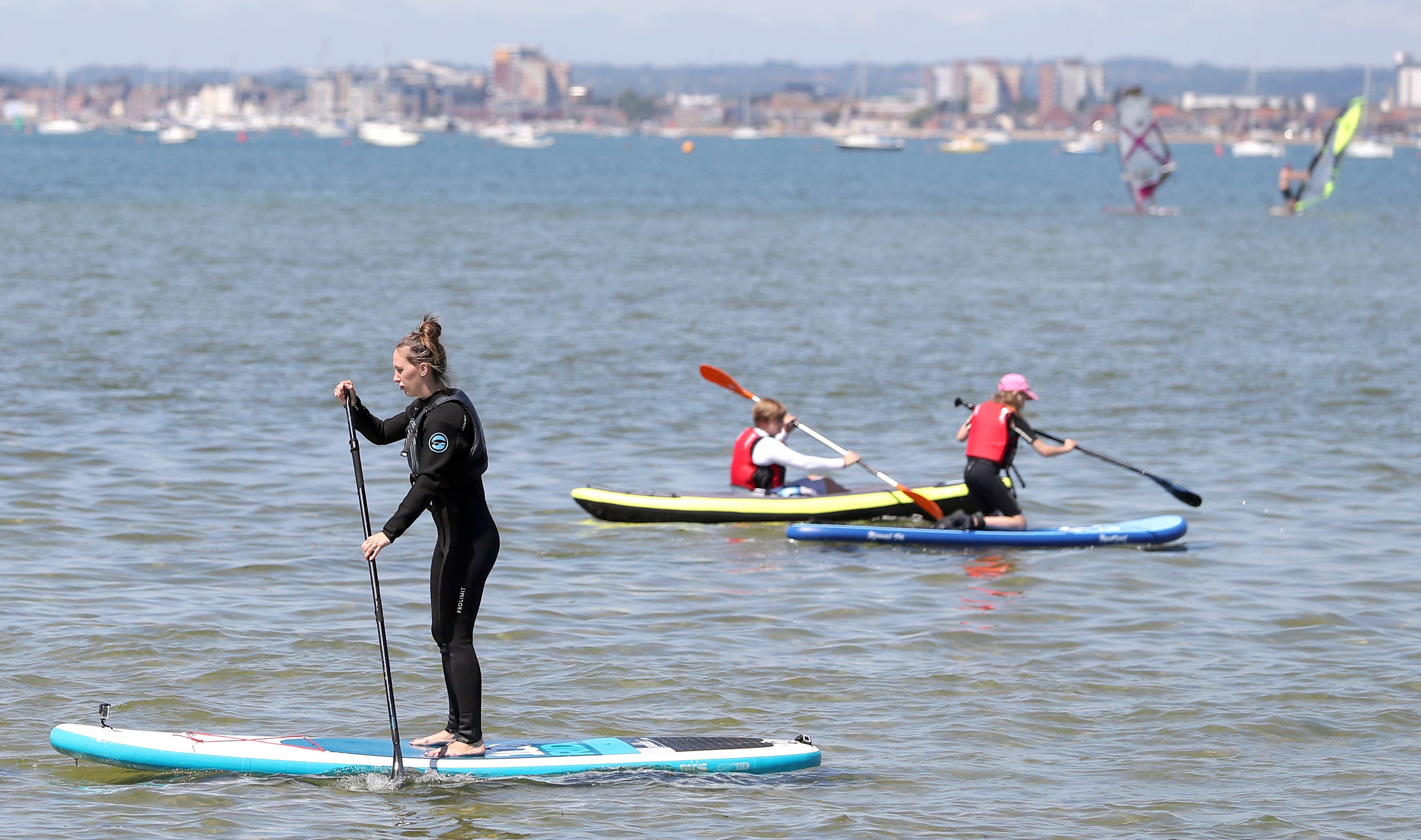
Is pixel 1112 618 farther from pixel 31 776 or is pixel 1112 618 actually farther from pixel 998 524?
pixel 31 776

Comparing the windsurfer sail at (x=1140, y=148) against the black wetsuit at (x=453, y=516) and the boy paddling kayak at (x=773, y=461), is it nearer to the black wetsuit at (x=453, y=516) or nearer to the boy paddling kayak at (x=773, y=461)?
the boy paddling kayak at (x=773, y=461)

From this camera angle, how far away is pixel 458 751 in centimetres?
746

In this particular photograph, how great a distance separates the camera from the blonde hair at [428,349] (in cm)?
698

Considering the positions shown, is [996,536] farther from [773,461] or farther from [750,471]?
[750,471]

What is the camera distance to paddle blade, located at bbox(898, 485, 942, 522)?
13.6 m

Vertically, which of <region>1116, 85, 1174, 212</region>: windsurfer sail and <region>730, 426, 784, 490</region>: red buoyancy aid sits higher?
<region>1116, 85, 1174, 212</region>: windsurfer sail

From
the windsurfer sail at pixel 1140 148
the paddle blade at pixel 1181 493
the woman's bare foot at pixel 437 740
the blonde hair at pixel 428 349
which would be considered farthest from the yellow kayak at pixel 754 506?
the windsurfer sail at pixel 1140 148

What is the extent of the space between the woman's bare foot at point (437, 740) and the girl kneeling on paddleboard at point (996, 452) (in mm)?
6543

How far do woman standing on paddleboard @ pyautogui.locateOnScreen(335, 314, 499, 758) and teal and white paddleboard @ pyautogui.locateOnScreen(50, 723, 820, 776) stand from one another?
6.3 inches

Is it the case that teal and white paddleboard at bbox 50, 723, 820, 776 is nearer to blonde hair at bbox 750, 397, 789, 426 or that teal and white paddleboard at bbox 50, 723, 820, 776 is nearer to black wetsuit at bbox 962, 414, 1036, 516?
black wetsuit at bbox 962, 414, 1036, 516

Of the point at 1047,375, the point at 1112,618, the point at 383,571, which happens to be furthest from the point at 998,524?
the point at 1047,375

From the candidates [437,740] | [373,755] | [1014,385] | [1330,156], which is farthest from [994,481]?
[1330,156]

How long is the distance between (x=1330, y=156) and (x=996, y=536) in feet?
170

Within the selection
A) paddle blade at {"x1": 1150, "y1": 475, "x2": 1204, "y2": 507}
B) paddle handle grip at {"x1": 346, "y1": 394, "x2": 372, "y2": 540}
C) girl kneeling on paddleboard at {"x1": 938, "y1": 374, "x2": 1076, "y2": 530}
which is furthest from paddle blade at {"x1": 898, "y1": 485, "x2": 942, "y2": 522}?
paddle handle grip at {"x1": 346, "y1": 394, "x2": 372, "y2": 540}
